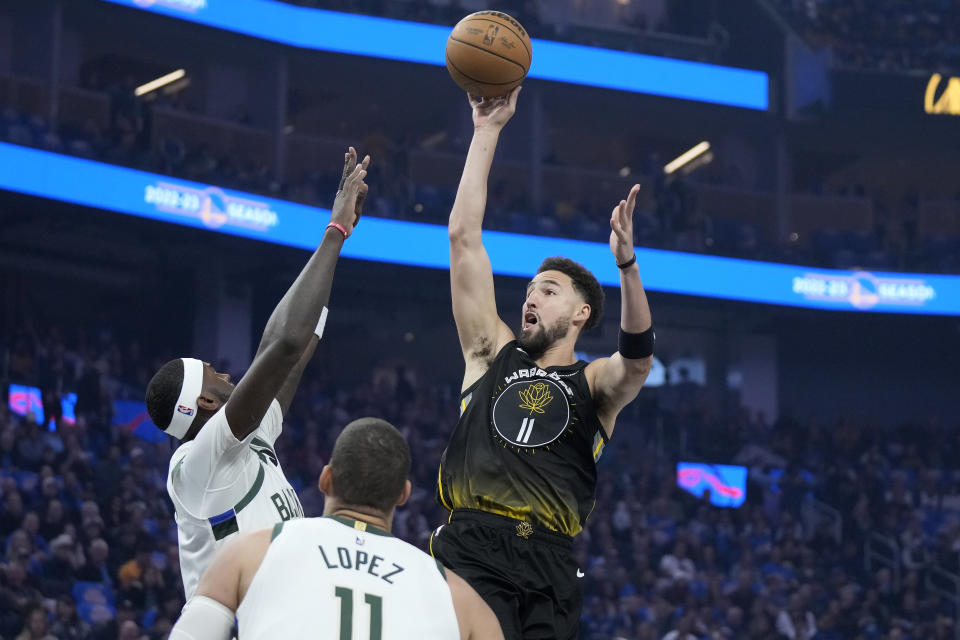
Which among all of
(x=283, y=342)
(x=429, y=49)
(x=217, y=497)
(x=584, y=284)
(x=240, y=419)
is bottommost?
(x=217, y=497)

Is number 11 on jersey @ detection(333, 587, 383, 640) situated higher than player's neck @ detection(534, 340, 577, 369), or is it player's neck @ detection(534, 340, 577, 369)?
player's neck @ detection(534, 340, 577, 369)

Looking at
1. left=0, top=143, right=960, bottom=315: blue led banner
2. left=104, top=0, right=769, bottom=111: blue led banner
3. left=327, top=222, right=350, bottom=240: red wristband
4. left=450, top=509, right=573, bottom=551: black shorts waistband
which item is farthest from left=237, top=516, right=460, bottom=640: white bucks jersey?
left=104, top=0, right=769, bottom=111: blue led banner

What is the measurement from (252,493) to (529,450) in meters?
1.05

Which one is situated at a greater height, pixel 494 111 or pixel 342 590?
pixel 494 111

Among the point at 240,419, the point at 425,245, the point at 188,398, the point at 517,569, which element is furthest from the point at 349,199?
the point at 425,245

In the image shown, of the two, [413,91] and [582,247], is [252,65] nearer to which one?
[413,91]

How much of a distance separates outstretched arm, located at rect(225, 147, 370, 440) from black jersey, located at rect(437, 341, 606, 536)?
3.43 feet

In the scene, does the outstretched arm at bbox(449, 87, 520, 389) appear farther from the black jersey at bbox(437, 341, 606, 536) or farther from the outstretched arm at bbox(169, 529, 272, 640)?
the outstretched arm at bbox(169, 529, 272, 640)

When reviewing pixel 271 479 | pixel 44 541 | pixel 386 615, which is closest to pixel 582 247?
pixel 44 541

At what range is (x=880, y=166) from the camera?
28891 mm

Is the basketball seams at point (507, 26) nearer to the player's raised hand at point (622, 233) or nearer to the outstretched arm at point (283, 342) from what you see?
the player's raised hand at point (622, 233)

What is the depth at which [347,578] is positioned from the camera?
304 centimetres

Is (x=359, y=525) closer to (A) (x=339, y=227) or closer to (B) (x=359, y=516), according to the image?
(B) (x=359, y=516)

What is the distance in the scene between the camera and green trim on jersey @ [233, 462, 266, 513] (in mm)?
4320
